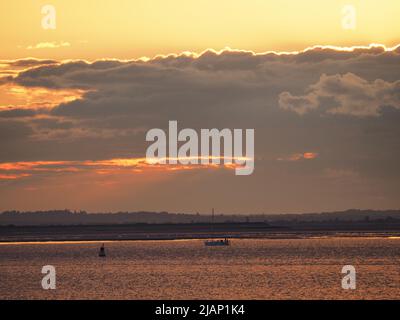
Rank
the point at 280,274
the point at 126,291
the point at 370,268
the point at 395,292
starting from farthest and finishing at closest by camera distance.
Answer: the point at 370,268 → the point at 280,274 → the point at 126,291 → the point at 395,292

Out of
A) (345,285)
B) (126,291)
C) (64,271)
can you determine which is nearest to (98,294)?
(126,291)

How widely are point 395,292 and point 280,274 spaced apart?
25366 mm

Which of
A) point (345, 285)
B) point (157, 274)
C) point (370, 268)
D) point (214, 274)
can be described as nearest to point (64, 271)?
point (157, 274)

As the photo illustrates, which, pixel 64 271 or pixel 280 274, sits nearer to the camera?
pixel 280 274

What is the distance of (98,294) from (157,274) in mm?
25491

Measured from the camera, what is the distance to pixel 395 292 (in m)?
69.2

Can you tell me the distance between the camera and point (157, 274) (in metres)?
97.2
